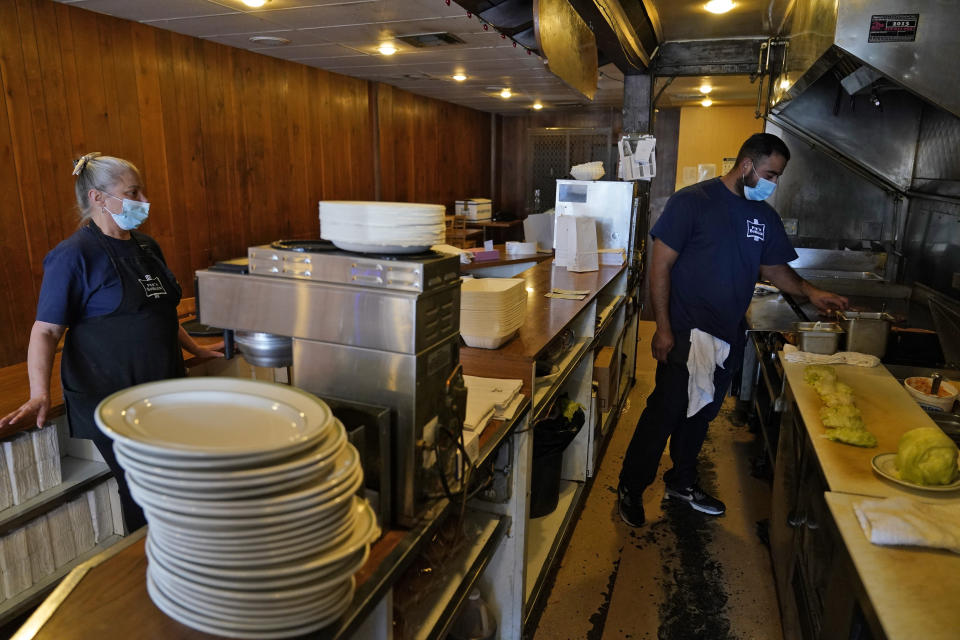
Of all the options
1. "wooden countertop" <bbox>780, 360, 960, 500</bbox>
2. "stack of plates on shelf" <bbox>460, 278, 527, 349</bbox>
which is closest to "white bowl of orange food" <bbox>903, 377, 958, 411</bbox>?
"wooden countertop" <bbox>780, 360, 960, 500</bbox>

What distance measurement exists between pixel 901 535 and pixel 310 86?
17.9 ft

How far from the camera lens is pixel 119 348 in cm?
229

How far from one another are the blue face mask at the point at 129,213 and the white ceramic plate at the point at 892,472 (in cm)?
246

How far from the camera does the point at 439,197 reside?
833 cm

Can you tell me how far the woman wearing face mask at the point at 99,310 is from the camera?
7.12 feet

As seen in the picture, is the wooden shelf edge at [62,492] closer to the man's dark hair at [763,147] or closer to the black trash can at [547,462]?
the black trash can at [547,462]

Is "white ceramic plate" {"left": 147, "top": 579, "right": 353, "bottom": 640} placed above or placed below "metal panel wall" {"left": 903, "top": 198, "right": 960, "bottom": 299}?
below

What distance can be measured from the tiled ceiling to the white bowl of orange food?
2.62m

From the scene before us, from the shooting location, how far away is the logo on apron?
7.68 feet

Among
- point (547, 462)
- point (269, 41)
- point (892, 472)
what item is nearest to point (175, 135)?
point (269, 41)

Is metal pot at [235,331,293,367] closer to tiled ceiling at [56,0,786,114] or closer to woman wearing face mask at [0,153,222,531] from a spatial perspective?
woman wearing face mask at [0,153,222,531]

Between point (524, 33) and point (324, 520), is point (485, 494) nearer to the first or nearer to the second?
point (324, 520)

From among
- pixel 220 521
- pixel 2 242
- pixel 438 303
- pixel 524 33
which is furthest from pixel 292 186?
pixel 220 521

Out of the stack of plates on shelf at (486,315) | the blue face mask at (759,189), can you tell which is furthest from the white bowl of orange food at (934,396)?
the stack of plates on shelf at (486,315)
